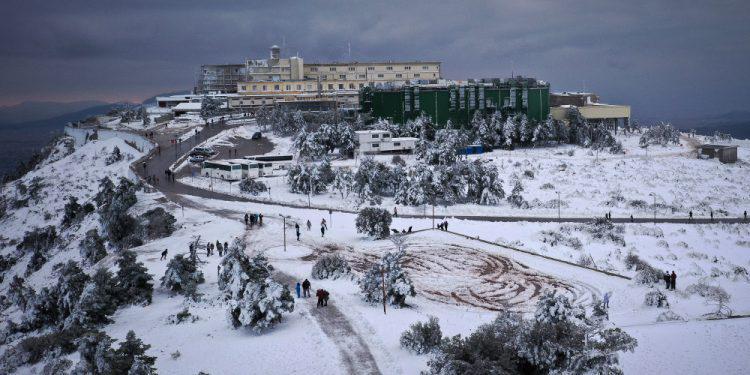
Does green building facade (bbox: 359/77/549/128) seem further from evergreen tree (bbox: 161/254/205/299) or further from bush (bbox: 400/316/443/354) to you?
bush (bbox: 400/316/443/354)

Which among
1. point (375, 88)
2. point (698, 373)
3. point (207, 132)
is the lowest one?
point (698, 373)

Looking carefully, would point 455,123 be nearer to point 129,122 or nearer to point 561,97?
point 561,97

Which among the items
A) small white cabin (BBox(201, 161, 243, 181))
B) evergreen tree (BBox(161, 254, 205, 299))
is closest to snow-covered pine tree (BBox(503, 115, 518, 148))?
small white cabin (BBox(201, 161, 243, 181))

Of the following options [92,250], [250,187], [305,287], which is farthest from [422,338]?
[250,187]

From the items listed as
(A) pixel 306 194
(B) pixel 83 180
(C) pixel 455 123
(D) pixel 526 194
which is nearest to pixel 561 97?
(C) pixel 455 123

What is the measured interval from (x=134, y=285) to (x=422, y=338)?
A: 14.0 meters

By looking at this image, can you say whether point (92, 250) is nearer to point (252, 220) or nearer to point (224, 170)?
point (252, 220)

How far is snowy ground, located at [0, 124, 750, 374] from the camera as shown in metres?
20.8

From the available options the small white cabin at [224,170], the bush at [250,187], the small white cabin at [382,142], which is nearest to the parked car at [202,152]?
the small white cabin at [224,170]

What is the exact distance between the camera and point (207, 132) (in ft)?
271

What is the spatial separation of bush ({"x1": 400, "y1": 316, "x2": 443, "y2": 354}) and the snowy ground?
0.31m

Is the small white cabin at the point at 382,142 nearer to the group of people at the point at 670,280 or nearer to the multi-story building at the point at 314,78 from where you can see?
the multi-story building at the point at 314,78

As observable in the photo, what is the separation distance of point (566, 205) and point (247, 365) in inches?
1466

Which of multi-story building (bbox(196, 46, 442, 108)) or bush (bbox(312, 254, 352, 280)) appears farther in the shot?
multi-story building (bbox(196, 46, 442, 108))
